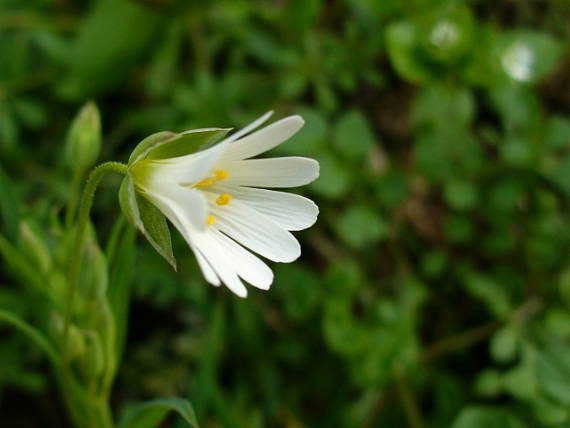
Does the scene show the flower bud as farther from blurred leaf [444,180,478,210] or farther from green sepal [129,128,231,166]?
blurred leaf [444,180,478,210]

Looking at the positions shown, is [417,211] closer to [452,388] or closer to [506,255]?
[506,255]

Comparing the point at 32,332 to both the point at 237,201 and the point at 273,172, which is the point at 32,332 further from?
the point at 273,172

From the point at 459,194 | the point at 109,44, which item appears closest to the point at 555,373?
the point at 459,194

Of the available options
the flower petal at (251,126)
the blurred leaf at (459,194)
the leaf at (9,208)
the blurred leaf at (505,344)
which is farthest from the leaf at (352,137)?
the flower petal at (251,126)

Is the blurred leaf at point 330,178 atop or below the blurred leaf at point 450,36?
below

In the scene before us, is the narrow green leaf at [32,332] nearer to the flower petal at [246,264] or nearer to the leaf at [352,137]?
the flower petal at [246,264]

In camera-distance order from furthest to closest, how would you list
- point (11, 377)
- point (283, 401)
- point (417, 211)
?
point (417, 211) → point (283, 401) → point (11, 377)

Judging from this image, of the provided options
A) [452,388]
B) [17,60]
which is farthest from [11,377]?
[452,388]
